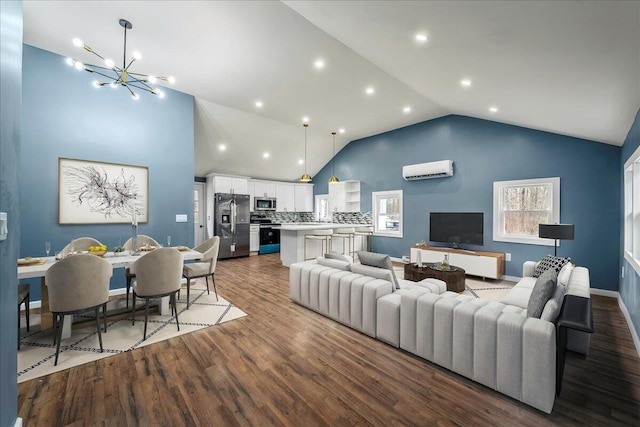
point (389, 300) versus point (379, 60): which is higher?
point (379, 60)

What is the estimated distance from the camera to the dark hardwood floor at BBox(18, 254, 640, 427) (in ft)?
5.65

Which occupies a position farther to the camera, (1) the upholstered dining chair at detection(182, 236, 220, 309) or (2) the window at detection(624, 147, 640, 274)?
(1) the upholstered dining chair at detection(182, 236, 220, 309)

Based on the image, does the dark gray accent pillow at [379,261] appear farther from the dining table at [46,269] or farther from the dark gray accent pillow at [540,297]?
the dining table at [46,269]

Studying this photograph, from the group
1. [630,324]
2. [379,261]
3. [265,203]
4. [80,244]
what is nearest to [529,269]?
[630,324]

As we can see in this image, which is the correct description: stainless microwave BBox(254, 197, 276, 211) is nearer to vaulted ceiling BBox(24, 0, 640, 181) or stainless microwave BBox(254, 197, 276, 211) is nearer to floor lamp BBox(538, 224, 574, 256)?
vaulted ceiling BBox(24, 0, 640, 181)

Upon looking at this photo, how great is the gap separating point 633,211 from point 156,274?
5352mm

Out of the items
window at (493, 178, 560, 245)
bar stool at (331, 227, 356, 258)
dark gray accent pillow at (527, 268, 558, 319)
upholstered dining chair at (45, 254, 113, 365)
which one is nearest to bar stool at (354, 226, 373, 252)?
bar stool at (331, 227, 356, 258)

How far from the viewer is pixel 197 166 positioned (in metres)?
7.15

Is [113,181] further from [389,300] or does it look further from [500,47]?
[500,47]

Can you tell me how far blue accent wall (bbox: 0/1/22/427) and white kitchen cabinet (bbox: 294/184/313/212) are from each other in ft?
26.9

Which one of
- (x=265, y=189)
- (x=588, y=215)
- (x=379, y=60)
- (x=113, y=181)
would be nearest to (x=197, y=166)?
(x=265, y=189)

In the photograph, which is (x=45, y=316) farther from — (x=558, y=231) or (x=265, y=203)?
(x=558, y=231)

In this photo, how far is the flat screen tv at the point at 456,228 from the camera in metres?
5.55

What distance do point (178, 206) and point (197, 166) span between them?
2.60 metres
